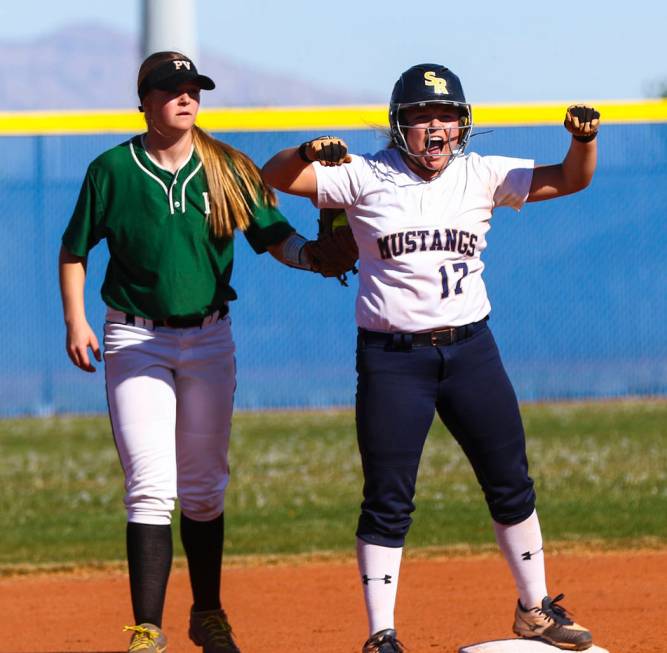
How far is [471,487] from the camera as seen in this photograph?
8.73 metres

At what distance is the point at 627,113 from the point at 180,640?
9.49 meters

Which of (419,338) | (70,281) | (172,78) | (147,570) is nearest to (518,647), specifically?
(419,338)

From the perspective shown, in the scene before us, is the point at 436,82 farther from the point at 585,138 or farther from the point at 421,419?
the point at 421,419

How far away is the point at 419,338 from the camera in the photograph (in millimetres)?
4129

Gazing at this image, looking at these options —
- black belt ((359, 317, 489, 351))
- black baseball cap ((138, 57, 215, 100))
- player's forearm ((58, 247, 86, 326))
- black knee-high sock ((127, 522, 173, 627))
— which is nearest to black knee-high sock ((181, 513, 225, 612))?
black knee-high sock ((127, 522, 173, 627))

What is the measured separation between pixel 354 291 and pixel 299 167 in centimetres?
920

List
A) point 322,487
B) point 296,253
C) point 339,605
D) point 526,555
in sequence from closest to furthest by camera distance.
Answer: point 526,555 < point 296,253 < point 339,605 < point 322,487

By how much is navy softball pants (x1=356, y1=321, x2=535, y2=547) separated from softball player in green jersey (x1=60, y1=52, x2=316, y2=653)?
53 cm

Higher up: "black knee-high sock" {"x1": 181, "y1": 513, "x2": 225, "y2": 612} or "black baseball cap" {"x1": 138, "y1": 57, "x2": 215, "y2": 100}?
"black baseball cap" {"x1": 138, "y1": 57, "x2": 215, "y2": 100}

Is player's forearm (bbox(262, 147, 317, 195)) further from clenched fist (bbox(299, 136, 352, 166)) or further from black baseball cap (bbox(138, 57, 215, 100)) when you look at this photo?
black baseball cap (bbox(138, 57, 215, 100))

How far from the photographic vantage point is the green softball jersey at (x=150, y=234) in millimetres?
4352

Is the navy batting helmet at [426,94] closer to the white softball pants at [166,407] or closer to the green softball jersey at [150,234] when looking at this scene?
the green softball jersey at [150,234]

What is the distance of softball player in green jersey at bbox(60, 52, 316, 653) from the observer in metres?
4.33

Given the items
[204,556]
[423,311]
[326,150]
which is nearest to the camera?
[326,150]
